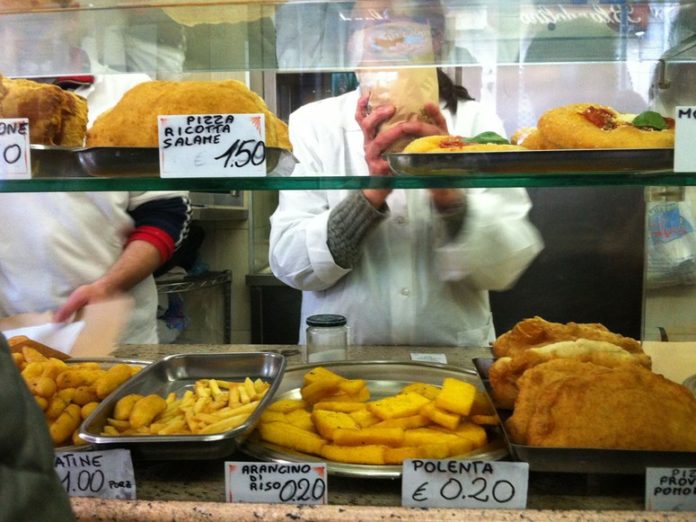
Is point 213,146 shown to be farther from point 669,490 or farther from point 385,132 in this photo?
point 669,490

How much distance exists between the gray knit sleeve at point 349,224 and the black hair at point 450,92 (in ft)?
0.98

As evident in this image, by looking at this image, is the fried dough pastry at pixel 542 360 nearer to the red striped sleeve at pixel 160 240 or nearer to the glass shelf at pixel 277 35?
the glass shelf at pixel 277 35

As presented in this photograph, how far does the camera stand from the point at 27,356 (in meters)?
1.15

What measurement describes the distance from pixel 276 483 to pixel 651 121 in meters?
0.69

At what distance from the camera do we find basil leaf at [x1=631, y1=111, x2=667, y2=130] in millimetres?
847

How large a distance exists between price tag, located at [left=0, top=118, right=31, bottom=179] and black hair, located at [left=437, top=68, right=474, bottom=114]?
82 centimetres

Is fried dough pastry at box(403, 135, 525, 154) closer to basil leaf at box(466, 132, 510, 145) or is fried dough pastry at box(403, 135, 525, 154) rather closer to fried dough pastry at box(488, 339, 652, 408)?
basil leaf at box(466, 132, 510, 145)

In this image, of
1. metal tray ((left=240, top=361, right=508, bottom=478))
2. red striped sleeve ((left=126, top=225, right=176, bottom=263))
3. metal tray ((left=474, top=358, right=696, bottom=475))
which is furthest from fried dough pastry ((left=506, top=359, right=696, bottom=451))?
red striped sleeve ((left=126, top=225, right=176, bottom=263))

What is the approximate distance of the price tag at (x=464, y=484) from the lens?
0.76 metres

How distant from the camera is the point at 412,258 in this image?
171cm

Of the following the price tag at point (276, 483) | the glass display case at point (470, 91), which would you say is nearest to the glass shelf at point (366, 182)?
the glass display case at point (470, 91)

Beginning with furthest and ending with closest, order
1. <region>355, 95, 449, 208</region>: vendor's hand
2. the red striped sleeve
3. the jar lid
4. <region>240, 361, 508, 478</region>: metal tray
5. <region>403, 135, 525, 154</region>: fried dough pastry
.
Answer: the red striped sleeve → the jar lid → <region>240, 361, 508, 478</region>: metal tray → <region>355, 95, 449, 208</region>: vendor's hand → <region>403, 135, 525, 154</region>: fried dough pastry

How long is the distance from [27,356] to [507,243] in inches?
44.9

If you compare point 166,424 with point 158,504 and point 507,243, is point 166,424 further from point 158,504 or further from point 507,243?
point 507,243
